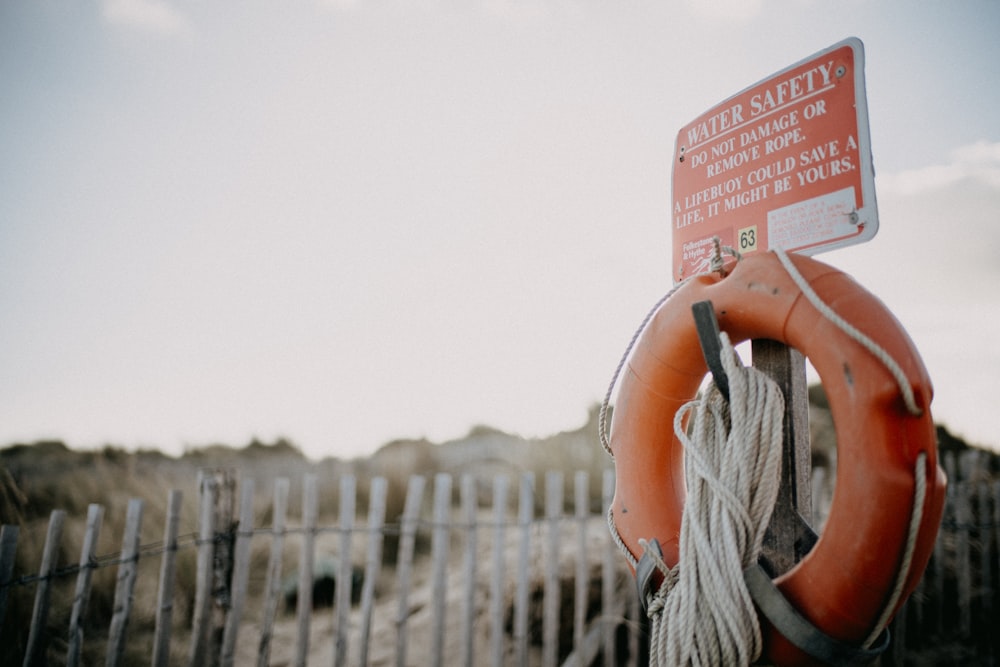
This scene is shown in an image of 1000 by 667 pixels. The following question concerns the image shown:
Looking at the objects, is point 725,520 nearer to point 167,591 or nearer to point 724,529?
point 724,529

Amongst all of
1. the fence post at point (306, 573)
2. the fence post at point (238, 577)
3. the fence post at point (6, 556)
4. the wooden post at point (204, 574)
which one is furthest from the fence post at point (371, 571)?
the fence post at point (6, 556)

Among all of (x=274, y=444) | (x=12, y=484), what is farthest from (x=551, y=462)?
(x=274, y=444)

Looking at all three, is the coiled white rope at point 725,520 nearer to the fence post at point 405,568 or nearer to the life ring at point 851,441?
the life ring at point 851,441

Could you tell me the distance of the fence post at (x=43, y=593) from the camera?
7.13 feet

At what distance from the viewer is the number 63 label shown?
130 cm

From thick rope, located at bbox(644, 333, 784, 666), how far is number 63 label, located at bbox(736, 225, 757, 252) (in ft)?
1.15

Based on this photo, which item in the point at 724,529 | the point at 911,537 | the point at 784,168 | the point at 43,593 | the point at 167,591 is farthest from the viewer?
the point at 167,591

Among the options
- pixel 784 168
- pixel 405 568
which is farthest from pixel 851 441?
pixel 405 568

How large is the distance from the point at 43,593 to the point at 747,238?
9.96 feet

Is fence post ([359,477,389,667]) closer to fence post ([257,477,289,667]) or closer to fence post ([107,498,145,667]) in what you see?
fence post ([257,477,289,667])

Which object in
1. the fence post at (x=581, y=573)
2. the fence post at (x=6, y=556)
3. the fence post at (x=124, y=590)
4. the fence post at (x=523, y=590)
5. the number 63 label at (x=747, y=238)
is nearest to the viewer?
the number 63 label at (x=747, y=238)

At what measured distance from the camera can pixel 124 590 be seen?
2416mm

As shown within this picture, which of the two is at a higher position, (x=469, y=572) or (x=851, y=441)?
(x=851, y=441)

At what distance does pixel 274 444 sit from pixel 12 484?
23.0 feet
